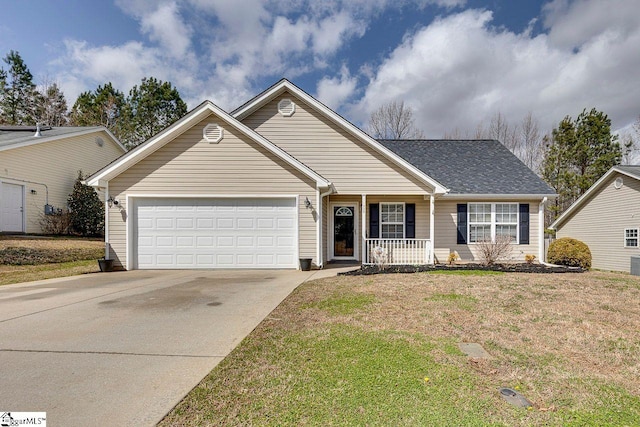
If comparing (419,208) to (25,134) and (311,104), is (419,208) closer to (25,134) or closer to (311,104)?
(311,104)

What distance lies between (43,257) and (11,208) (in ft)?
15.8

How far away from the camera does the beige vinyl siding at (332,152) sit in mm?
11922

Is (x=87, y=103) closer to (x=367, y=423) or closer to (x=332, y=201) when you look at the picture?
(x=332, y=201)

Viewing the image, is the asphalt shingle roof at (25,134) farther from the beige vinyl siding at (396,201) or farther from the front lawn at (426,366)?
the front lawn at (426,366)

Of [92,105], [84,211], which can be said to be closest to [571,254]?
[84,211]

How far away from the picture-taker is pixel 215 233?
10.6 metres

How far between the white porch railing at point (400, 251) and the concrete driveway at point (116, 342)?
4601 mm

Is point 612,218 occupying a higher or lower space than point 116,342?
higher

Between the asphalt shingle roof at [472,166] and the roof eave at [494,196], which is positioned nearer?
the roof eave at [494,196]

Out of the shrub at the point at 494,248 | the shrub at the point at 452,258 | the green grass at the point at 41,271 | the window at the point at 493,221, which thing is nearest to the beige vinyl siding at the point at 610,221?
the window at the point at 493,221

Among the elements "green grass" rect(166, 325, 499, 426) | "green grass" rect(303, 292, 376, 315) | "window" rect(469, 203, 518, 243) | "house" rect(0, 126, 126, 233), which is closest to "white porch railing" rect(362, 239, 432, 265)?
"window" rect(469, 203, 518, 243)

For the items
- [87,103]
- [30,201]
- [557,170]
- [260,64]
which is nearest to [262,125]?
[260,64]

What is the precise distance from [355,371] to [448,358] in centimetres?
113

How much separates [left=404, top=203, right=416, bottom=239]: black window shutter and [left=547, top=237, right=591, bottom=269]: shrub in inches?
258
